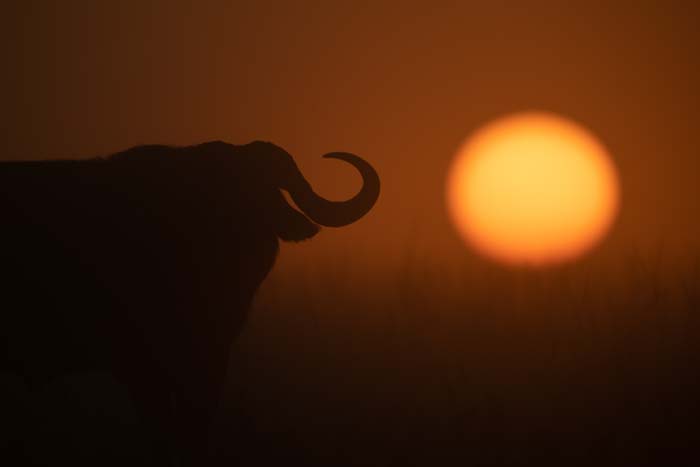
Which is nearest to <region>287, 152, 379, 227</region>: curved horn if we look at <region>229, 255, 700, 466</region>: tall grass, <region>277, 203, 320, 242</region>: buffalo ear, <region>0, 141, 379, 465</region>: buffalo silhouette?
<region>277, 203, 320, 242</region>: buffalo ear

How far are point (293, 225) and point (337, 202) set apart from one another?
28cm

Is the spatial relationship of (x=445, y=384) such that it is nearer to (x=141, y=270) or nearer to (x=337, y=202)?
(x=337, y=202)

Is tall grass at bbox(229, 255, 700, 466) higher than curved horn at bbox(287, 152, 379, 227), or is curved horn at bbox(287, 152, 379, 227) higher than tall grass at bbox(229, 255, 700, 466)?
curved horn at bbox(287, 152, 379, 227)

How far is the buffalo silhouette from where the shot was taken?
106 inches

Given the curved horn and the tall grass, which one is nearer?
the tall grass

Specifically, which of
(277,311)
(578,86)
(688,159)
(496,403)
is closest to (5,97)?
(277,311)

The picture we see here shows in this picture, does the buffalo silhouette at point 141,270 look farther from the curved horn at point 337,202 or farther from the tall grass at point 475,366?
the tall grass at point 475,366

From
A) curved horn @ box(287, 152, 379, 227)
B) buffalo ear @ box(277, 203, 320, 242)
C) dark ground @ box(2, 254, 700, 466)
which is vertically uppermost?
curved horn @ box(287, 152, 379, 227)

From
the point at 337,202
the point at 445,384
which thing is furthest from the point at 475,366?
the point at 337,202

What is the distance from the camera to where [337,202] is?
3.29 meters

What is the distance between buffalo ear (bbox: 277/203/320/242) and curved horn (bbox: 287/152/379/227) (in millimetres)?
48

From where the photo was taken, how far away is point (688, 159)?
820cm

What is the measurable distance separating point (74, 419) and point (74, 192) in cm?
126

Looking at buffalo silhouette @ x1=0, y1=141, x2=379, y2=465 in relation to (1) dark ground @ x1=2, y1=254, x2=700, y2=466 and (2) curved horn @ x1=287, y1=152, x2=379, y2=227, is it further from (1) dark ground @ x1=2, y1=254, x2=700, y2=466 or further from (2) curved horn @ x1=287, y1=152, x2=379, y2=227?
(1) dark ground @ x1=2, y1=254, x2=700, y2=466
